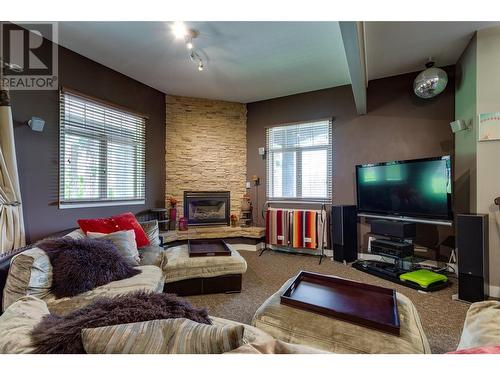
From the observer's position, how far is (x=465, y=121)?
2834 millimetres

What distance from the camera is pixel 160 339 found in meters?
0.67

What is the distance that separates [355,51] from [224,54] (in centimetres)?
156

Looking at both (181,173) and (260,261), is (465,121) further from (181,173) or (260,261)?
(181,173)

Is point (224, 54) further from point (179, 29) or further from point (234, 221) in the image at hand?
point (234, 221)

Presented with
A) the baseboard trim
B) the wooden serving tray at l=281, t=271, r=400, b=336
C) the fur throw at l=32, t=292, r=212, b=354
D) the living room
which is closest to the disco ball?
the living room

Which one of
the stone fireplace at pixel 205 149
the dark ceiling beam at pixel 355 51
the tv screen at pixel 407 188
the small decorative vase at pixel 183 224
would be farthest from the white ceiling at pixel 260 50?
the small decorative vase at pixel 183 224

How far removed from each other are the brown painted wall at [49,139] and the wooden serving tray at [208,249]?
1475 millimetres

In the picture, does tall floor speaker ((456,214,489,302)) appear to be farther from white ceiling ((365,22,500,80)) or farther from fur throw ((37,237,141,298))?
fur throw ((37,237,141,298))

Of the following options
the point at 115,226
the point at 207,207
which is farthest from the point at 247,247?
the point at 115,226

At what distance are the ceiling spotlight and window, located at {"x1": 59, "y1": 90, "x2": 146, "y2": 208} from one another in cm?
151

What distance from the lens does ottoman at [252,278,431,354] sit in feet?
3.76

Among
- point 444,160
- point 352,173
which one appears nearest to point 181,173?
point 352,173

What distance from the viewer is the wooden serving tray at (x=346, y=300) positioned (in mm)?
1304
